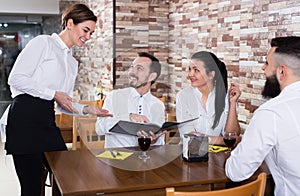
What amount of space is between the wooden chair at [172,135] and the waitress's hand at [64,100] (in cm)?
57

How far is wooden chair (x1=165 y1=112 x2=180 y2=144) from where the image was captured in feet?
7.50

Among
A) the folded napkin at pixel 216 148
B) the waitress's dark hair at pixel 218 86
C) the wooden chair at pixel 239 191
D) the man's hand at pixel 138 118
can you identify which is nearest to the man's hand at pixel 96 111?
the man's hand at pixel 138 118

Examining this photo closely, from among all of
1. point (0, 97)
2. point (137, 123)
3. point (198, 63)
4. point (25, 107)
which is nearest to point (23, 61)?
point (25, 107)

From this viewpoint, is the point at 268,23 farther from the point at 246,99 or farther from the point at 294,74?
the point at 294,74

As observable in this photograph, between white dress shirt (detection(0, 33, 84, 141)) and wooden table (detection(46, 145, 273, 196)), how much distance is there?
0.40 m

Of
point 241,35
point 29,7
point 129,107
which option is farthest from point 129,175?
point 29,7

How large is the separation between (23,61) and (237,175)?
1.35m

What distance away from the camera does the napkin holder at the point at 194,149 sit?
2104 millimetres

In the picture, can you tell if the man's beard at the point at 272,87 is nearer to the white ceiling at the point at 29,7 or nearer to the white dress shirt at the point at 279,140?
the white dress shirt at the point at 279,140

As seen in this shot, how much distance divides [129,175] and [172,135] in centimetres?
59

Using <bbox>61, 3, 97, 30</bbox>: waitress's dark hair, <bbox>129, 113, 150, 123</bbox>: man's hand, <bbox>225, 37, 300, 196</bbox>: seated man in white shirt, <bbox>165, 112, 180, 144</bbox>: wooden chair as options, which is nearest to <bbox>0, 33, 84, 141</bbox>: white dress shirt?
<bbox>61, 3, 97, 30</bbox>: waitress's dark hair

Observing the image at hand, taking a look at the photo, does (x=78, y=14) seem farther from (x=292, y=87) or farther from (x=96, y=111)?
(x=292, y=87)

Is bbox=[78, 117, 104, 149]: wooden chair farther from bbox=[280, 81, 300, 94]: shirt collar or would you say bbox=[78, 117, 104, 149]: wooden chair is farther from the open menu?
bbox=[280, 81, 300, 94]: shirt collar

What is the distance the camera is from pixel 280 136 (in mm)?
1601
